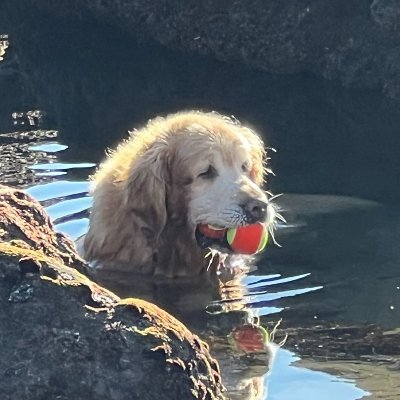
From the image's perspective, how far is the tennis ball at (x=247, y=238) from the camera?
6.77 m

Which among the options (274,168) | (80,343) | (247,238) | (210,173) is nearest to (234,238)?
(247,238)

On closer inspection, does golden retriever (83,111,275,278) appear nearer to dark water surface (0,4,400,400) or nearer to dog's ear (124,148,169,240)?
dog's ear (124,148,169,240)

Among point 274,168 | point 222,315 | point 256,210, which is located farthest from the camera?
point 274,168

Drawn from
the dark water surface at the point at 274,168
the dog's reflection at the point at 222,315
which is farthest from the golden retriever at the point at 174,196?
the dark water surface at the point at 274,168

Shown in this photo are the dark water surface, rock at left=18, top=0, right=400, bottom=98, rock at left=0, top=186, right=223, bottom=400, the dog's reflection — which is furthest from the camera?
rock at left=18, top=0, right=400, bottom=98

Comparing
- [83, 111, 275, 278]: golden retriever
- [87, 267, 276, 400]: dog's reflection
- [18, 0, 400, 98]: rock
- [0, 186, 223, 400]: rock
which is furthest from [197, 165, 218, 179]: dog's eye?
[18, 0, 400, 98]: rock

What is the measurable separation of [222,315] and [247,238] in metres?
0.64

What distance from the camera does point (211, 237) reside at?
277 inches

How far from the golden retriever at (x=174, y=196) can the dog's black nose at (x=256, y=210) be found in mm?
43

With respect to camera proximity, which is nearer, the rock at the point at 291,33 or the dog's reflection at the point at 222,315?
the dog's reflection at the point at 222,315

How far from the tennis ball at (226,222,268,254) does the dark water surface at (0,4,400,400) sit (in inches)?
8.9

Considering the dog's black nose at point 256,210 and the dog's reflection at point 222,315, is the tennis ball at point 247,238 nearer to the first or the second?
the dog's black nose at point 256,210

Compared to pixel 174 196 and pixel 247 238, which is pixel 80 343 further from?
pixel 174 196

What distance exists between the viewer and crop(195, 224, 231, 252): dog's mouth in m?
6.98
